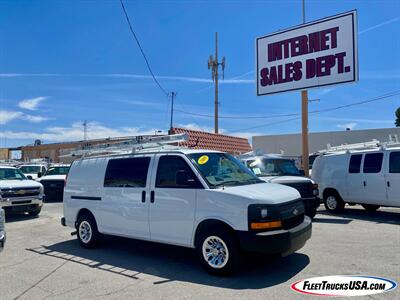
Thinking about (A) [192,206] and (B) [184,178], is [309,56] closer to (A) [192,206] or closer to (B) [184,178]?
(B) [184,178]

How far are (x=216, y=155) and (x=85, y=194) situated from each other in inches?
122

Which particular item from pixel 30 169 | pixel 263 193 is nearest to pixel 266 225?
pixel 263 193

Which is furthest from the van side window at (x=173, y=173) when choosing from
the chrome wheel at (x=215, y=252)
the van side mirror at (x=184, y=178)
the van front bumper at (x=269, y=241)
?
the van front bumper at (x=269, y=241)

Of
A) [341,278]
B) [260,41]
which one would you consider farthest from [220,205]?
[260,41]

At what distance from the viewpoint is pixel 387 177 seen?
37.2 feet

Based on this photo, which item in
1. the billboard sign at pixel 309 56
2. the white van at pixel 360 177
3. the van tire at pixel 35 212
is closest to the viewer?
the white van at pixel 360 177

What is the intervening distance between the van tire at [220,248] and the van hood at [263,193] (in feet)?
1.97

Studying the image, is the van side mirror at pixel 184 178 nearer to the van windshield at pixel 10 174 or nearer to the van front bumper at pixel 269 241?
the van front bumper at pixel 269 241

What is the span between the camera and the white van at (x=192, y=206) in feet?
18.6

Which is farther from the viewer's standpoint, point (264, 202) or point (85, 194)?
point (85, 194)

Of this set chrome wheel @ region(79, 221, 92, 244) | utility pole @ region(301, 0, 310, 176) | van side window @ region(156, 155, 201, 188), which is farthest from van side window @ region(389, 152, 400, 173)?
chrome wheel @ region(79, 221, 92, 244)

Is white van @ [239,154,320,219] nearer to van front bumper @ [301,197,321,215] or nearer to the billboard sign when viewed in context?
van front bumper @ [301,197,321,215]

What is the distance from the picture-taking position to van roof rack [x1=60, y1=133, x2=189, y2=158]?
299 inches

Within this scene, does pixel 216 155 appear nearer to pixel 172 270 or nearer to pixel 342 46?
pixel 172 270
